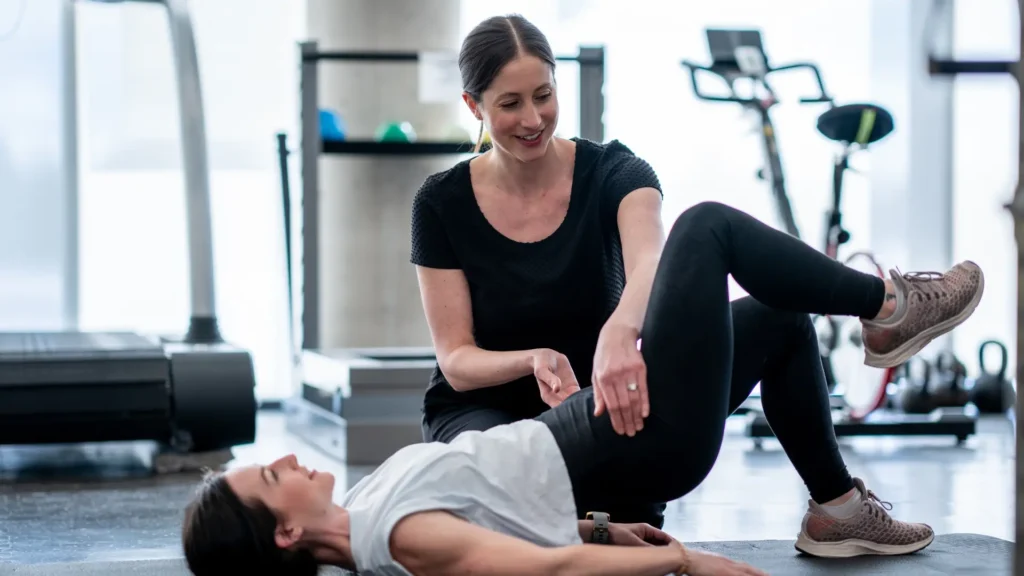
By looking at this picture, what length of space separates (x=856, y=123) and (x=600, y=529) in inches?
103

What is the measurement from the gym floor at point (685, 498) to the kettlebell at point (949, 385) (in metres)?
0.21

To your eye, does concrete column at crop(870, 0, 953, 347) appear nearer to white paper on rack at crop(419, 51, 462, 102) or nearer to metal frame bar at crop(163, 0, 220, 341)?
Result: white paper on rack at crop(419, 51, 462, 102)

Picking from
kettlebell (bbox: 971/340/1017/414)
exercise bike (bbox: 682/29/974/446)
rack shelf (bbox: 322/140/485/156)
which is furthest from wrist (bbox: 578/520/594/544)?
kettlebell (bbox: 971/340/1017/414)

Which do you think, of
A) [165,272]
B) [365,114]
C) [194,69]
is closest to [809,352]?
[194,69]

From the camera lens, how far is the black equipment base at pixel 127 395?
138 inches

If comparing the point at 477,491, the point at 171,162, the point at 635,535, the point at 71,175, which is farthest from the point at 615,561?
the point at 71,175

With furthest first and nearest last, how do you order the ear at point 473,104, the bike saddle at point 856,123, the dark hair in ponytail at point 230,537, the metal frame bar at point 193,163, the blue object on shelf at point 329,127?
the blue object on shelf at point 329,127 < the metal frame bar at point 193,163 < the bike saddle at point 856,123 < the ear at point 473,104 < the dark hair in ponytail at point 230,537

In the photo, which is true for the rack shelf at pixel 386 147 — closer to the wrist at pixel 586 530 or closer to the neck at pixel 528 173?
the neck at pixel 528 173

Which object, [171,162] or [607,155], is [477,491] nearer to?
[607,155]

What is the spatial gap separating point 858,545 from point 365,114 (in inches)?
136

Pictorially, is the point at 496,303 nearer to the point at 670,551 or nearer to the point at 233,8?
the point at 670,551

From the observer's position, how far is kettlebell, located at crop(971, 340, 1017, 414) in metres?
5.07

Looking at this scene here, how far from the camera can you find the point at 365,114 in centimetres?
508

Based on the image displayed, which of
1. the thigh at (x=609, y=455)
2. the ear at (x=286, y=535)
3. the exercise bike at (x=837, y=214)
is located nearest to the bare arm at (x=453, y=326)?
the thigh at (x=609, y=455)
